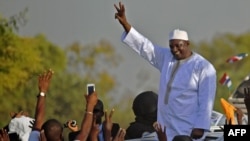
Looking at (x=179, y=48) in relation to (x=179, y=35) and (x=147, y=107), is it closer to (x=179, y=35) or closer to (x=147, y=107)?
(x=179, y=35)

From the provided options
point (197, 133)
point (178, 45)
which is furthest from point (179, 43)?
point (197, 133)

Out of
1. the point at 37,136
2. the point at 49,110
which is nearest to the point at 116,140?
the point at 37,136

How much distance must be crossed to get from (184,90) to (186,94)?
4cm

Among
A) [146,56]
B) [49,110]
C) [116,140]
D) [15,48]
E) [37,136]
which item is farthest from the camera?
[15,48]

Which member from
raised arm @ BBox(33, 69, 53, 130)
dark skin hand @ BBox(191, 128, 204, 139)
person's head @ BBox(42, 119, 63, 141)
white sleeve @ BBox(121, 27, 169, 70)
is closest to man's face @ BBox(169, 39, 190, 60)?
white sleeve @ BBox(121, 27, 169, 70)

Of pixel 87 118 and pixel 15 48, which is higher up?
pixel 15 48

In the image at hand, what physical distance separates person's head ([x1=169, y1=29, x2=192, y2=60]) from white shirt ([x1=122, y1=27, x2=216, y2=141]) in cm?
8

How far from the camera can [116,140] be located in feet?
28.0

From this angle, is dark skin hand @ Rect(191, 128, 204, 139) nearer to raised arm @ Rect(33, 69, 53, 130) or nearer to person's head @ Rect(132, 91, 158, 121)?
raised arm @ Rect(33, 69, 53, 130)

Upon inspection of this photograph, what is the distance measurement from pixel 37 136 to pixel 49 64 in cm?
2121

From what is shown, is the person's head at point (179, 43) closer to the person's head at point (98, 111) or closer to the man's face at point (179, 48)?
the man's face at point (179, 48)

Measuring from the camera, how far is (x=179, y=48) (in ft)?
32.2

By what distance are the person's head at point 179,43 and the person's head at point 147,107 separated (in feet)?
5.27

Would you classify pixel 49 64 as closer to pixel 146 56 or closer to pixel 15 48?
pixel 15 48
